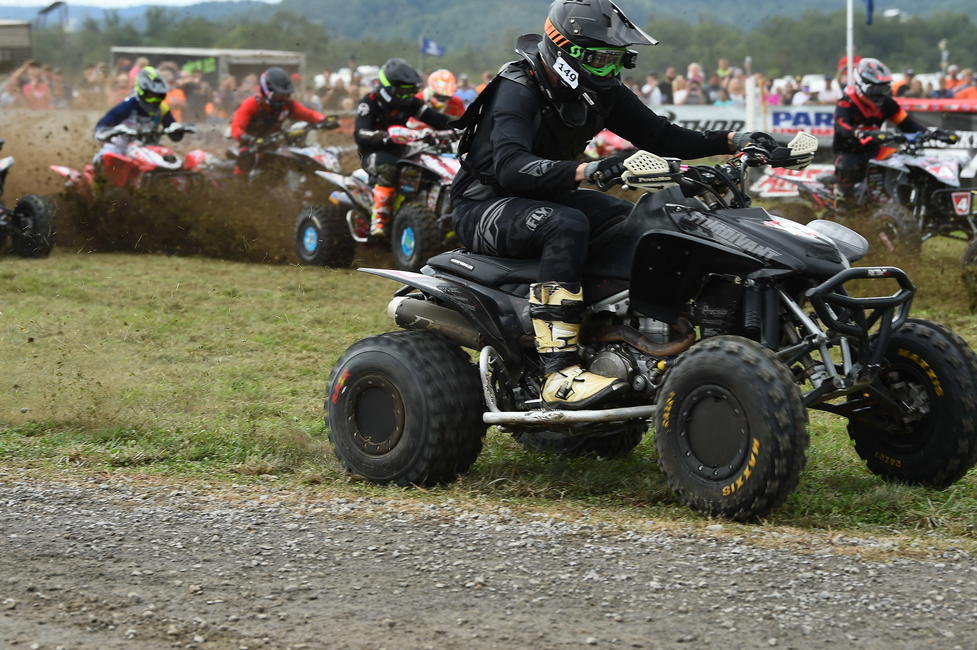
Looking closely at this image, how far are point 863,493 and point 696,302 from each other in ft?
3.51

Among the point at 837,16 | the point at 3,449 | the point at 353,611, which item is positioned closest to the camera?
the point at 353,611

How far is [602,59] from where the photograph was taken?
5.49 meters

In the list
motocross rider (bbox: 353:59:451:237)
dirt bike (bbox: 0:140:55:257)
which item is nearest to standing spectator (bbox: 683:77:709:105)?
motocross rider (bbox: 353:59:451:237)

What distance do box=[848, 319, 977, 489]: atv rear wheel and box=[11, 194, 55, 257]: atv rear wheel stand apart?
10856 millimetres

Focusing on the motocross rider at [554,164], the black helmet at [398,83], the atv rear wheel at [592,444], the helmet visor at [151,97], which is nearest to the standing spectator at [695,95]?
the helmet visor at [151,97]

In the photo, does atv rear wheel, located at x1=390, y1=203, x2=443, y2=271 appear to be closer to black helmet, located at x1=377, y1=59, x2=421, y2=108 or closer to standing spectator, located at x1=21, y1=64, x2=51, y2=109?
black helmet, located at x1=377, y1=59, x2=421, y2=108

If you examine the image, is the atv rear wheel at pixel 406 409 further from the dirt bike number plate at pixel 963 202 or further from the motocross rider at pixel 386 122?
the dirt bike number plate at pixel 963 202

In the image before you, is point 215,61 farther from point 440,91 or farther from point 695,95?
point 440,91

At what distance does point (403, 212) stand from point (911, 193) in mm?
5154

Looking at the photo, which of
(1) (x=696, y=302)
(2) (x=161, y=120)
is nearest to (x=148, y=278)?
(2) (x=161, y=120)

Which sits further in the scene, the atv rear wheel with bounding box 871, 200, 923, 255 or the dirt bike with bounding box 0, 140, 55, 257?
the dirt bike with bounding box 0, 140, 55, 257

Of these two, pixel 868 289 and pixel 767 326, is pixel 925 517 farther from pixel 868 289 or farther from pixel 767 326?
pixel 868 289

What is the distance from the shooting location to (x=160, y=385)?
8211 millimetres

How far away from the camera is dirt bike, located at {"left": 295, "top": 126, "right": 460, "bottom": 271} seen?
42.2 ft
